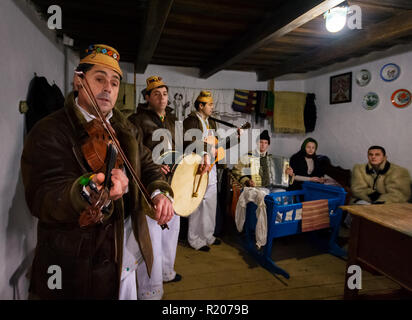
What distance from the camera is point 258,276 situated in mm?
2773

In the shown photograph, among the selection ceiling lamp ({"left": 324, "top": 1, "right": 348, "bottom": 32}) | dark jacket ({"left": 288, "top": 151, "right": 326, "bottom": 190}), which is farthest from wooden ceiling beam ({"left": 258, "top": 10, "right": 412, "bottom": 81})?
dark jacket ({"left": 288, "top": 151, "right": 326, "bottom": 190})

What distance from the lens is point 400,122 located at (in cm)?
391

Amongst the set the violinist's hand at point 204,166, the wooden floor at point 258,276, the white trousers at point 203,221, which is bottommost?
the wooden floor at point 258,276

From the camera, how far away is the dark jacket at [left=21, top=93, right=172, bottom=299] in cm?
100

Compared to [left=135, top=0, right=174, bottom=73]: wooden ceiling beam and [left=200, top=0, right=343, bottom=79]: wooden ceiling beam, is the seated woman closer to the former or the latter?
[left=200, top=0, right=343, bottom=79]: wooden ceiling beam

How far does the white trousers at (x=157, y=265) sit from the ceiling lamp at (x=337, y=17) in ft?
8.28

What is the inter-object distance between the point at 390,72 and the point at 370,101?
54 centimetres

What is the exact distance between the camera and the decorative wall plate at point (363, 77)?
4.36 meters

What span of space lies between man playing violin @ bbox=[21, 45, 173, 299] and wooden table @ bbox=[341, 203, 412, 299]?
5.58 ft

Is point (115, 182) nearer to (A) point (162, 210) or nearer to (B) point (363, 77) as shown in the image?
(A) point (162, 210)

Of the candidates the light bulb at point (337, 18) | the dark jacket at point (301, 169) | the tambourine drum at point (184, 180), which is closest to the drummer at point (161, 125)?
the tambourine drum at point (184, 180)

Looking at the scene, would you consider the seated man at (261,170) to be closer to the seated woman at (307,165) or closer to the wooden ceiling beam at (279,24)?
the seated woman at (307,165)
